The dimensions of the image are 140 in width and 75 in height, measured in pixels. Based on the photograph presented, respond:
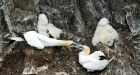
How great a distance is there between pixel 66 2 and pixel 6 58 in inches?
61.0

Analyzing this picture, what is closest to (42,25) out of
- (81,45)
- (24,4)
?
(24,4)

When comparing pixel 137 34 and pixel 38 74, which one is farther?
pixel 137 34

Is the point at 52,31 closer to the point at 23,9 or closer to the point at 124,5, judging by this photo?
the point at 23,9

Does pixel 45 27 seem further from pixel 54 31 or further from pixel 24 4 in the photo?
pixel 24 4

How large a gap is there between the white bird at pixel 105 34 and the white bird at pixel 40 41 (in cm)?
47

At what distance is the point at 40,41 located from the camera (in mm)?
9789

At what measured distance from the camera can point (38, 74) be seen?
31.0ft

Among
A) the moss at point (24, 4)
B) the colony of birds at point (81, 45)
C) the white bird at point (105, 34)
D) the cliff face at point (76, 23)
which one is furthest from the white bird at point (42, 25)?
the white bird at point (105, 34)

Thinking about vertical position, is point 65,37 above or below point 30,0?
below

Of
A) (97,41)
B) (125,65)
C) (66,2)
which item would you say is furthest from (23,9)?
(125,65)

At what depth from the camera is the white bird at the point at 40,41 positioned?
9711 millimetres

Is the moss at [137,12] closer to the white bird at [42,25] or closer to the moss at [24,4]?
the white bird at [42,25]

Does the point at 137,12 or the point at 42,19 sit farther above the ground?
the point at 137,12

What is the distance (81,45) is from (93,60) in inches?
20.7
